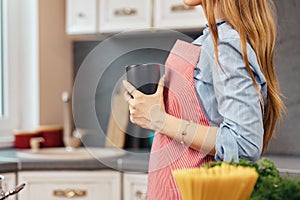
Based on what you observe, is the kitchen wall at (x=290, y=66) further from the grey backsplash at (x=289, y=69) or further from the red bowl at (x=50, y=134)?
the red bowl at (x=50, y=134)

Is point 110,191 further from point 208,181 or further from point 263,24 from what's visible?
point 208,181

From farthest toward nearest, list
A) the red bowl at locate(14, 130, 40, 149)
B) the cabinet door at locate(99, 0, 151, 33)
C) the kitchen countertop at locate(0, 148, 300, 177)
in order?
the red bowl at locate(14, 130, 40, 149)
the cabinet door at locate(99, 0, 151, 33)
the kitchen countertop at locate(0, 148, 300, 177)

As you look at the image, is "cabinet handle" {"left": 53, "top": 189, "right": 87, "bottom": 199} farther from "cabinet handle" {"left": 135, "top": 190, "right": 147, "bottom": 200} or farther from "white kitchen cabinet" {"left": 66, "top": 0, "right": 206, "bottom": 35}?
"white kitchen cabinet" {"left": 66, "top": 0, "right": 206, "bottom": 35}

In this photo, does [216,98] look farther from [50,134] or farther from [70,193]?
[50,134]

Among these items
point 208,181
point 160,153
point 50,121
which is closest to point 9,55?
point 50,121

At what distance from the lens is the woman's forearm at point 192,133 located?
1159 mm

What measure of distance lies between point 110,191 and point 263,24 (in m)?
1.56

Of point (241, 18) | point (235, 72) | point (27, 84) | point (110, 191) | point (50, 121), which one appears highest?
point (241, 18)

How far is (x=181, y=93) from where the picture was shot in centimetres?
122

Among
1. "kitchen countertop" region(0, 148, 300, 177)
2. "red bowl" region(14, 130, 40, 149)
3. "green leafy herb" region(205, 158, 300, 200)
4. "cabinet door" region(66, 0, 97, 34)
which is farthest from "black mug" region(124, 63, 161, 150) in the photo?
"red bowl" region(14, 130, 40, 149)

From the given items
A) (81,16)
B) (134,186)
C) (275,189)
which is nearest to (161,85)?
(275,189)

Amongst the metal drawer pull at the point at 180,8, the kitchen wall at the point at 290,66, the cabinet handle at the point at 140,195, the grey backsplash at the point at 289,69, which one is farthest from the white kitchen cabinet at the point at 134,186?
the metal drawer pull at the point at 180,8

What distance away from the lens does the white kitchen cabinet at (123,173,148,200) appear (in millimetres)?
2492

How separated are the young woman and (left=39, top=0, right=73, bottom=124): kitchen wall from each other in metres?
1.95
